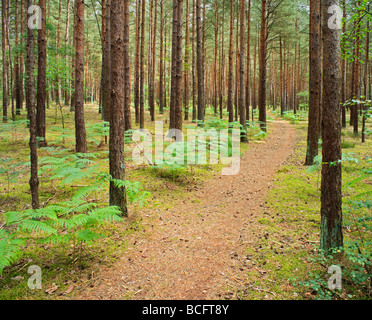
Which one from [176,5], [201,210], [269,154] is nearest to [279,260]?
[201,210]

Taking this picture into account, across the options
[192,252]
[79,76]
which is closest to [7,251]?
[192,252]

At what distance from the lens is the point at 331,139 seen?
359 cm

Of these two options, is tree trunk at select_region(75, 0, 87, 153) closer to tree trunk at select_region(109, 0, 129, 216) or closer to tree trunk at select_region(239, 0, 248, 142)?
tree trunk at select_region(109, 0, 129, 216)

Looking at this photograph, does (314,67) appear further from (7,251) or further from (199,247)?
(7,251)

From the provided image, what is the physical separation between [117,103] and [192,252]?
125 inches

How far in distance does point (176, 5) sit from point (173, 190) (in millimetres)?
8062

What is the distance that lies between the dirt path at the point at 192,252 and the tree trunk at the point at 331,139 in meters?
1.40

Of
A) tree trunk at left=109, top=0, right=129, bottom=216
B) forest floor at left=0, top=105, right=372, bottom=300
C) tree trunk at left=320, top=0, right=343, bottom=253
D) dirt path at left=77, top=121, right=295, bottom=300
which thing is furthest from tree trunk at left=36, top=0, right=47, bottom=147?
tree trunk at left=320, top=0, right=343, bottom=253

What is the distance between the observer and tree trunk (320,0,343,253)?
3500 mm

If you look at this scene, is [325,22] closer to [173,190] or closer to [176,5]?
[173,190]

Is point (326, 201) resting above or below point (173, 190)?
above

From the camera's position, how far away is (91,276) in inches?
139

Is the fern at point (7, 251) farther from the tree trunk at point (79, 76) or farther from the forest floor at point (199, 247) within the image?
the tree trunk at point (79, 76)
